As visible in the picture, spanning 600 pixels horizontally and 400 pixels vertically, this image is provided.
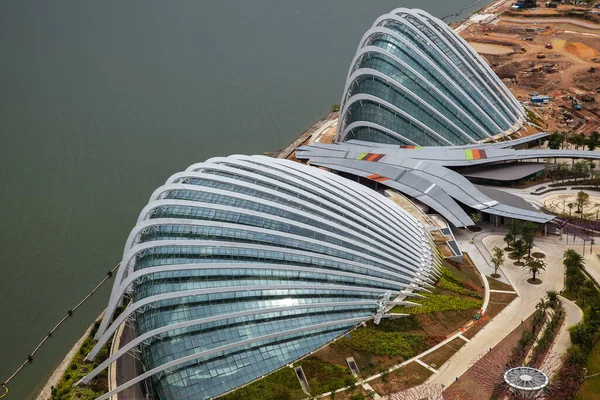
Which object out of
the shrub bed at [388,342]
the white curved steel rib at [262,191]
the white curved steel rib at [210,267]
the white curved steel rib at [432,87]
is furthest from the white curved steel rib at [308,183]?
the white curved steel rib at [432,87]

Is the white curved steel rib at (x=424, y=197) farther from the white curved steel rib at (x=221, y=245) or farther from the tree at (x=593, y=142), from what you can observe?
the tree at (x=593, y=142)

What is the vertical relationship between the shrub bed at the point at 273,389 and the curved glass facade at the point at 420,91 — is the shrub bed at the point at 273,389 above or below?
below

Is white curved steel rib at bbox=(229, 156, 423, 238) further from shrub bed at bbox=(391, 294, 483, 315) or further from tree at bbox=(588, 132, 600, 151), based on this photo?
tree at bbox=(588, 132, 600, 151)

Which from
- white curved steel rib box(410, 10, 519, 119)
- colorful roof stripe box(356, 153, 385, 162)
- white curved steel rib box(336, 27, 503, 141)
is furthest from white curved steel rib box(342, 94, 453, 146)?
white curved steel rib box(410, 10, 519, 119)

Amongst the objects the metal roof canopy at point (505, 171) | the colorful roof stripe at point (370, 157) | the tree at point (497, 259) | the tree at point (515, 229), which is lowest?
the tree at point (497, 259)

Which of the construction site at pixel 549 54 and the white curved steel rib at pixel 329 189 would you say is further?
the construction site at pixel 549 54

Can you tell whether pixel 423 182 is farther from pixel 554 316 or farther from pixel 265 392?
pixel 265 392
